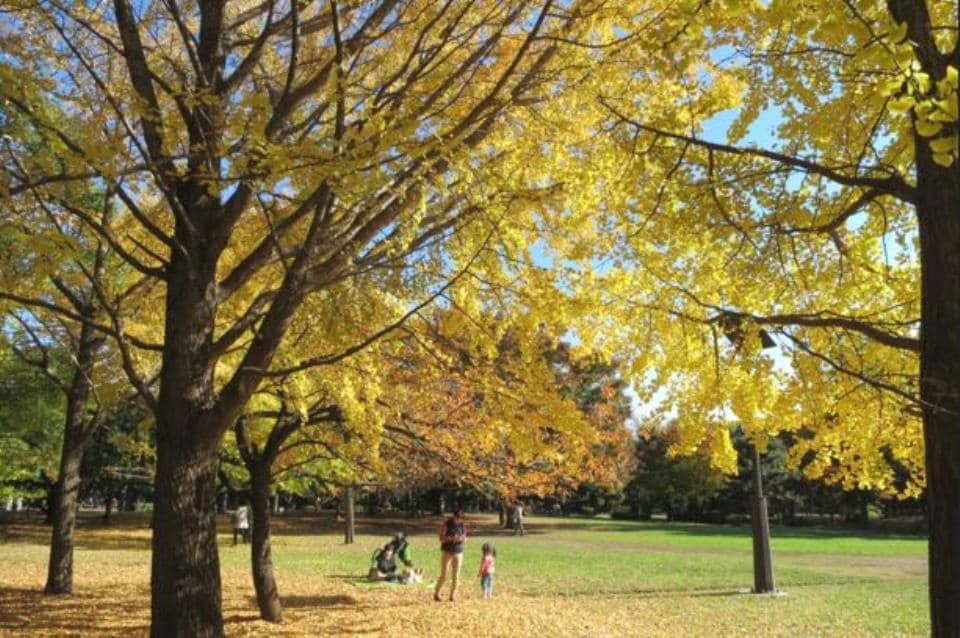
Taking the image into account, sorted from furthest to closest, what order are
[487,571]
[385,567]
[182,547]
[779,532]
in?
[779,532] < [385,567] < [487,571] < [182,547]

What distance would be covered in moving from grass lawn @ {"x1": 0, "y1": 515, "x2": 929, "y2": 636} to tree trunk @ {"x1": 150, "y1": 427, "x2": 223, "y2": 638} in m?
3.84

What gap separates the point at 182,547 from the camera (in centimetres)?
500

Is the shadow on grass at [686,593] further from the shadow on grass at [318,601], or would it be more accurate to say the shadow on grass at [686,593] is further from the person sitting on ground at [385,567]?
the shadow on grass at [318,601]

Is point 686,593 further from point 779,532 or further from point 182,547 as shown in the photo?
point 779,532

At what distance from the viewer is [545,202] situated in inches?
227

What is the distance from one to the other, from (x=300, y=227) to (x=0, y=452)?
18507 millimetres

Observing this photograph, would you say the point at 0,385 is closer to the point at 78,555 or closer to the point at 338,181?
the point at 78,555

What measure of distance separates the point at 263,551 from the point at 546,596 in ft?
17.8

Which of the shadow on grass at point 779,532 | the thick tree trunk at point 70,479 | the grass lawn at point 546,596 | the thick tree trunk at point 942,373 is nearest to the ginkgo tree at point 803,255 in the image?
the thick tree trunk at point 942,373

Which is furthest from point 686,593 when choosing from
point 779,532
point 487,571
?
point 779,532

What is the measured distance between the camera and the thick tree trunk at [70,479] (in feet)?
38.9

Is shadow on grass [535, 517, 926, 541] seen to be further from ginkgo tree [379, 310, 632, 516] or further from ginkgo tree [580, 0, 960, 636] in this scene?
ginkgo tree [580, 0, 960, 636]

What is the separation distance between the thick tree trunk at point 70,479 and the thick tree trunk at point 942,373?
459 inches

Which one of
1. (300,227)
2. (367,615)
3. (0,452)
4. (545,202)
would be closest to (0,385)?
(0,452)
